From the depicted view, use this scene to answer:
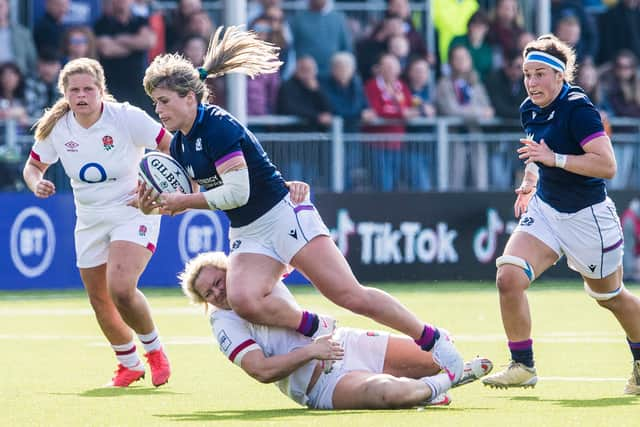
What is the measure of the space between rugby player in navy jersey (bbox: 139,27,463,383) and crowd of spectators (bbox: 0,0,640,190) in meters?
9.06

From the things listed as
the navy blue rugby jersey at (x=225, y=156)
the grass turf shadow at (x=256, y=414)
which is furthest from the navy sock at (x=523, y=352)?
the navy blue rugby jersey at (x=225, y=156)

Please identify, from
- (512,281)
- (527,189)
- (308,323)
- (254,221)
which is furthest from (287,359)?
(527,189)

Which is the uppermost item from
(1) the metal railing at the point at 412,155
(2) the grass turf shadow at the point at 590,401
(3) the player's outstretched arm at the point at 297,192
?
(3) the player's outstretched arm at the point at 297,192

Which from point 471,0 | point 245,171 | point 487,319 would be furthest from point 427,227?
point 245,171

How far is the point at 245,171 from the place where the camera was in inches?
321

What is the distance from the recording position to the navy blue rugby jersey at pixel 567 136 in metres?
8.64

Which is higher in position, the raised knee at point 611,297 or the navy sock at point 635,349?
the raised knee at point 611,297

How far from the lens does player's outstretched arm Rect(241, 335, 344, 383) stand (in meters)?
7.66

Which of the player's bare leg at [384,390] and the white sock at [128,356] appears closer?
the player's bare leg at [384,390]

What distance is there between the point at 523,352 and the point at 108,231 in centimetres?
282

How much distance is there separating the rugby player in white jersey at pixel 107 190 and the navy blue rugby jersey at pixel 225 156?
1.18m

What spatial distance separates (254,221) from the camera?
8398mm

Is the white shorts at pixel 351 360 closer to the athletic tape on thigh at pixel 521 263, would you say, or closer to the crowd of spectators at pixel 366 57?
the athletic tape on thigh at pixel 521 263

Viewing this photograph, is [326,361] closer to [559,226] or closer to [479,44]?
[559,226]
